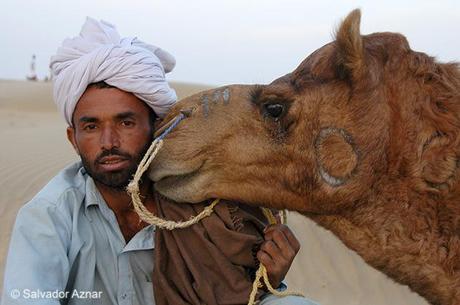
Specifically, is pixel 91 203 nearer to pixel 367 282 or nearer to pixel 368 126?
pixel 368 126

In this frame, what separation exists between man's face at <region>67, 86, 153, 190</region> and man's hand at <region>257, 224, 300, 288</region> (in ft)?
2.54

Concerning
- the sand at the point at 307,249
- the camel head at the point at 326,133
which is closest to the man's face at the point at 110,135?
the camel head at the point at 326,133

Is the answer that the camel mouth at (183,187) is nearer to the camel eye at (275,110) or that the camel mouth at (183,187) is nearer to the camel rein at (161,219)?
the camel rein at (161,219)

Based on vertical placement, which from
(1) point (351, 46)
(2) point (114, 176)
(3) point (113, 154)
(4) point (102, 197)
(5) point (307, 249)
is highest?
(1) point (351, 46)

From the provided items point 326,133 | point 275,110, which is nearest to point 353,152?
point 326,133

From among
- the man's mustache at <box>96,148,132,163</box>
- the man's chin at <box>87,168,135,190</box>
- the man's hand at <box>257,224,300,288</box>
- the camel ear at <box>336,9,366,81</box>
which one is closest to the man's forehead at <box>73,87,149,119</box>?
the man's mustache at <box>96,148,132,163</box>

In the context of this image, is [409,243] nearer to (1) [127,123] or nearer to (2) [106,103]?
(1) [127,123]

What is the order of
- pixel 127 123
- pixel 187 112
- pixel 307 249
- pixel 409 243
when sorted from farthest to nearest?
pixel 307 249
pixel 127 123
pixel 187 112
pixel 409 243

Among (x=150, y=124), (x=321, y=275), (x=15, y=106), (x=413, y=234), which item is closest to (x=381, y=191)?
(x=413, y=234)

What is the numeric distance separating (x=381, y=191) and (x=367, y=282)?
5.03m

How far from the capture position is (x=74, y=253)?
3.18m

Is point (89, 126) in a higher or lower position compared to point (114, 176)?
higher

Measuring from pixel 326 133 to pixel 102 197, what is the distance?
50.9 inches

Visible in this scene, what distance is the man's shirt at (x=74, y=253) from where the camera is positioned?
2.90 metres
